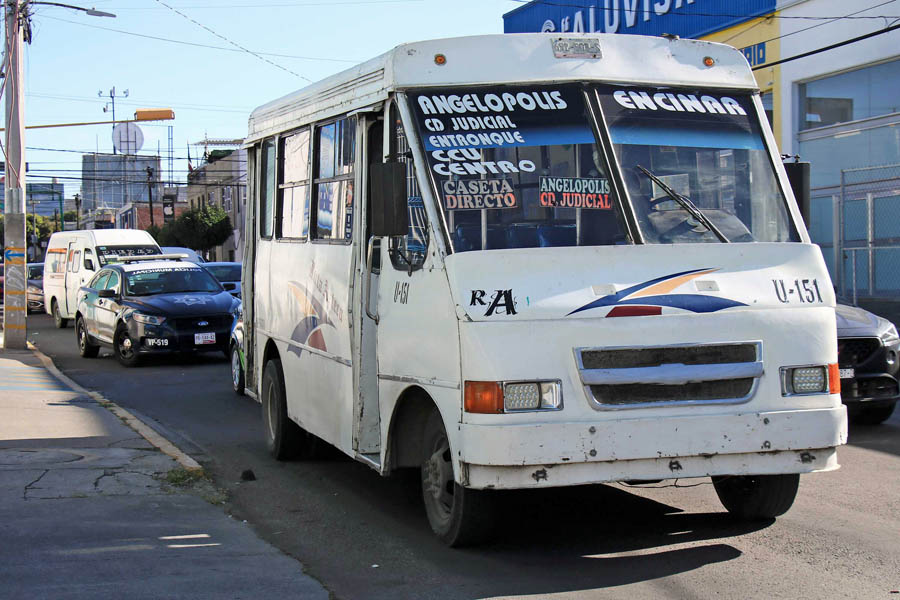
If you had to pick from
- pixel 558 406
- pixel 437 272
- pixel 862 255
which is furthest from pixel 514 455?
pixel 862 255

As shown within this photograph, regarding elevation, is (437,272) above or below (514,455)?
above

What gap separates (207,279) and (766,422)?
598 inches

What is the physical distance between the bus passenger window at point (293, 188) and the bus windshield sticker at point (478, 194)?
2.61 m

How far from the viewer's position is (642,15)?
27281mm

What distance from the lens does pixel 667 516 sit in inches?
278

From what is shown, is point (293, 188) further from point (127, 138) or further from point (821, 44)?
point (127, 138)

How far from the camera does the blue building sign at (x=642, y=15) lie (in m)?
24.9

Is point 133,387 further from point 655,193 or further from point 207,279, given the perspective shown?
point 655,193

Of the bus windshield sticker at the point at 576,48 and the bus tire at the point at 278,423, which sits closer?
the bus windshield sticker at the point at 576,48

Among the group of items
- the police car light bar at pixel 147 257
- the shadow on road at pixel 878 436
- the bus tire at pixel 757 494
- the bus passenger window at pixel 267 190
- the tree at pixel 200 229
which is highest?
the tree at pixel 200 229

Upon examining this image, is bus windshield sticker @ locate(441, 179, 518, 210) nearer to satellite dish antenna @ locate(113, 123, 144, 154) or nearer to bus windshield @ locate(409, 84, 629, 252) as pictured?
bus windshield @ locate(409, 84, 629, 252)

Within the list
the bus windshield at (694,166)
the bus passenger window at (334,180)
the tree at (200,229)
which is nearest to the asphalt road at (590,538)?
the bus windshield at (694,166)

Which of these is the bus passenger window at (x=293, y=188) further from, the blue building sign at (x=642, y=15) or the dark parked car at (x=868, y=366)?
the blue building sign at (x=642, y=15)

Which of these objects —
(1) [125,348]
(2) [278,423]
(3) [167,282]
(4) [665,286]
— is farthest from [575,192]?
(3) [167,282]
